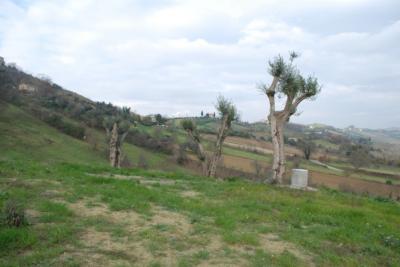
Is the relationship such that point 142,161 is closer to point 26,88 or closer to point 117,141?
point 117,141

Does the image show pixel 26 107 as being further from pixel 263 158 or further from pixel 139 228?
pixel 139 228

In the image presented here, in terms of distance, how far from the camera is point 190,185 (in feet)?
52.4

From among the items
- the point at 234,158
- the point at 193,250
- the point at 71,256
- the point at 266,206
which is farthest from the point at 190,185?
the point at 234,158

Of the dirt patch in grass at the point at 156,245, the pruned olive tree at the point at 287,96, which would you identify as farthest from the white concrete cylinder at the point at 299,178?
the dirt patch in grass at the point at 156,245

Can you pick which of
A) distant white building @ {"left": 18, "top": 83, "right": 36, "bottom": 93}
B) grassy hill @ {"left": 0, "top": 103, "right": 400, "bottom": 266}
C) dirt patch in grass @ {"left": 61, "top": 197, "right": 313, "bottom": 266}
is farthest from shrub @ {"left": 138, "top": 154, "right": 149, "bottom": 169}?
distant white building @ {"left": 18, "top": 83, "right": 36, "bottom": 93}

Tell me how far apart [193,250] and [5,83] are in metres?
76.7

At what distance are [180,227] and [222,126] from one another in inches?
645

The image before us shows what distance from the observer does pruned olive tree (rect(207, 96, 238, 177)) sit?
24.6 m

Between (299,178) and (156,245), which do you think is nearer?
(156,245)

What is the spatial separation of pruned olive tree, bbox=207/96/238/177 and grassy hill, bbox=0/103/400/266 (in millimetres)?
8782

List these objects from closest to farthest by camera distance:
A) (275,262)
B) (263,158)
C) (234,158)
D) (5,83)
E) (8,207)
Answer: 1. (275,262)
2. (8,207)
3. (234,158)
4. (263,158)
5. (5,83)

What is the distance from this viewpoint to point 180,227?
29.1 ft

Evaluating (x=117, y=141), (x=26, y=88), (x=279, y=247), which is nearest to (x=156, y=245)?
(x=279, y=247)

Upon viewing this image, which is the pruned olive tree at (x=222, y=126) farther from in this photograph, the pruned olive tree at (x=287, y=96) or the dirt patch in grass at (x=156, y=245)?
the dirt patch in grass at (x=156, y=245)
